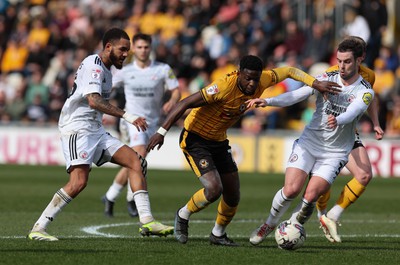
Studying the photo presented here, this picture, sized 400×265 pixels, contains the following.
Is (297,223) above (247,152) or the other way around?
above

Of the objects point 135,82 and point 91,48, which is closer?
point 135,82

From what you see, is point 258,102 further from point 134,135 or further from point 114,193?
point 114,193

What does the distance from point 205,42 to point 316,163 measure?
60.7 feet

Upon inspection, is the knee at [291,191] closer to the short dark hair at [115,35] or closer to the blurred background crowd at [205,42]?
the short dark hair at [115,35]

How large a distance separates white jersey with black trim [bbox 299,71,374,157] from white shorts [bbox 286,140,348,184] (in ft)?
0.22

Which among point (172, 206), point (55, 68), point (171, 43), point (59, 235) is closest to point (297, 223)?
point (59, 235)

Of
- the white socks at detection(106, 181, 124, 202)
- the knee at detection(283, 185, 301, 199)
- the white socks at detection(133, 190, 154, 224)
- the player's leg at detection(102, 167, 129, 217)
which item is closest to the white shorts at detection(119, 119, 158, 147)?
the player's leg at detection(102, 167, 129, 217)

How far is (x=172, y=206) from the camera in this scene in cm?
1720

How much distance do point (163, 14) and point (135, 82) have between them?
15784 millimetres

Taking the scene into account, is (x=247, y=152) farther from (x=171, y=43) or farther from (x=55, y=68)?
(x=55, y=68)

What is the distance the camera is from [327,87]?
10773 millimetres

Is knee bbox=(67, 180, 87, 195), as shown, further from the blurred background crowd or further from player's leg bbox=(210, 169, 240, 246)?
the blurred background crowd

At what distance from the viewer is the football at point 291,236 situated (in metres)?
10.6

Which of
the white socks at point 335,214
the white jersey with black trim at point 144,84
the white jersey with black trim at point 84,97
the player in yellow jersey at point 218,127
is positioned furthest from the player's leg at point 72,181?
the white jersey with black trim at point 144,84
